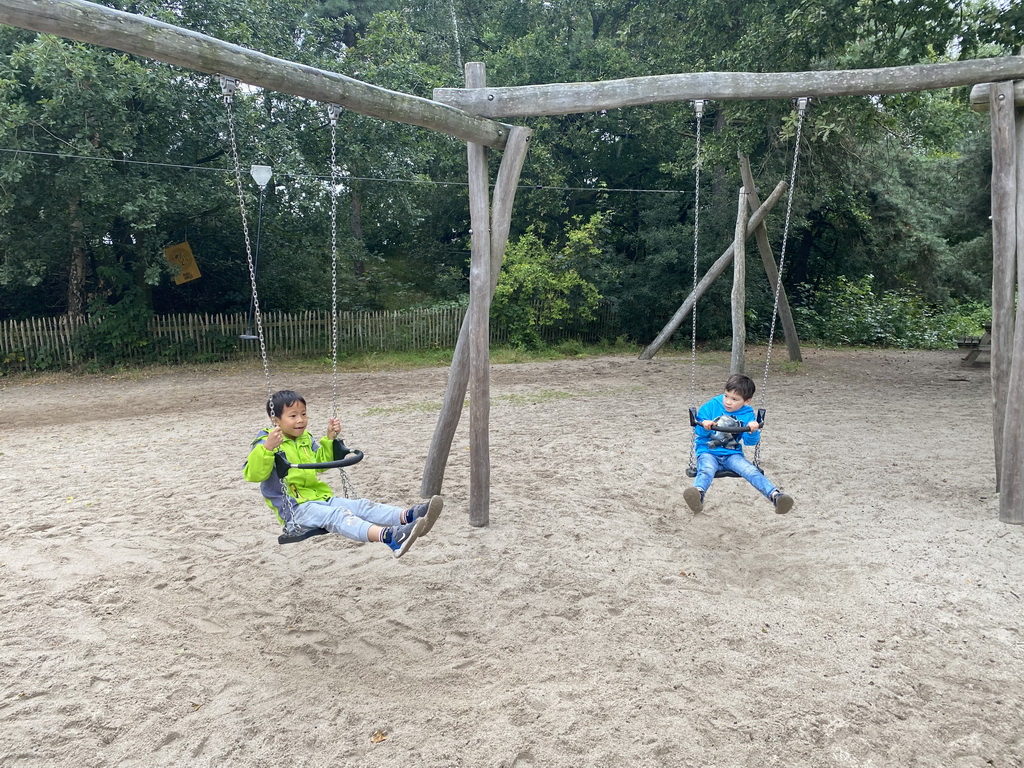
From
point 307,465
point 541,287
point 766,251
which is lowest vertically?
point 307,465

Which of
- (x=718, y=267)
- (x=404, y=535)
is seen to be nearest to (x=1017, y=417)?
(x=404, y=535)

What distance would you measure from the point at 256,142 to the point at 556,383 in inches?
262

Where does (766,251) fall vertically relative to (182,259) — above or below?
below

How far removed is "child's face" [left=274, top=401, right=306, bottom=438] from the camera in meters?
3.90

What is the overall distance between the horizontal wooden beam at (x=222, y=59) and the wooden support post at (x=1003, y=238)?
11.4 feet

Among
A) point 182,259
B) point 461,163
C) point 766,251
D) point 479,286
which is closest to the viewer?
point 479,286

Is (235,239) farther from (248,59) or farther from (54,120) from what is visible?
(248,59)

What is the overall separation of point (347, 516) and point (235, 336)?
1128cm

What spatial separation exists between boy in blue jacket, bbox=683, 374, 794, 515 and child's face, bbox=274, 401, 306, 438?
252cm

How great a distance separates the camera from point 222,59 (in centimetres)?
378

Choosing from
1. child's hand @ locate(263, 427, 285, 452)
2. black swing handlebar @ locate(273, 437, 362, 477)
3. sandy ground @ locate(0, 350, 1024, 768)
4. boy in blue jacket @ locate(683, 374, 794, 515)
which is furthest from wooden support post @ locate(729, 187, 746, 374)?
child's hand @ locate(263, 427, 285, 452)

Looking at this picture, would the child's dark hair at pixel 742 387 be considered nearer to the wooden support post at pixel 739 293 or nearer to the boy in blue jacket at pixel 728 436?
the boy in blue jacket at pixel 728 436

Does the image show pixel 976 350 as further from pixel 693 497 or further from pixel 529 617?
pixel 529 617

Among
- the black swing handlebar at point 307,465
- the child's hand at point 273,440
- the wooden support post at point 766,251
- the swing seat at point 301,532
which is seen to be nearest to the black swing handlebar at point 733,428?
the black swing handlebar at point 307,465
